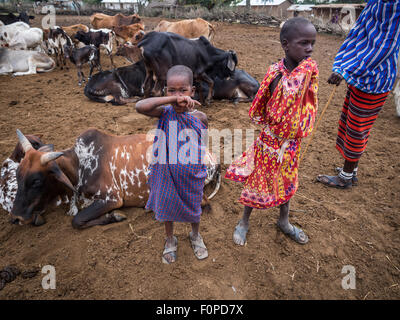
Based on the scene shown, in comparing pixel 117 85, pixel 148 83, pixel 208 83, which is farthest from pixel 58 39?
pixel 208 83

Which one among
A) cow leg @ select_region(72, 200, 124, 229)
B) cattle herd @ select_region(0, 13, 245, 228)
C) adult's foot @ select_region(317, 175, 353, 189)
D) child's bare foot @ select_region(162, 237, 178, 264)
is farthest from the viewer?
adult's foot @ select_region(317, 175, 353, 189)

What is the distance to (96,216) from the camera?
2.62 m

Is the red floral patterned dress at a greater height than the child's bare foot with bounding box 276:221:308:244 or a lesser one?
greater

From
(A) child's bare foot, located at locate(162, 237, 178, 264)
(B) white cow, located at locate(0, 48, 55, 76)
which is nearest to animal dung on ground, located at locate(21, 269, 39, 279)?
(A) child's bare foot, located at locate(162, 237, 178, 264)

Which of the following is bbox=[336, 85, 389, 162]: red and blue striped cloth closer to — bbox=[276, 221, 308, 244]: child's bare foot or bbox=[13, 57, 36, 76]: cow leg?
bbox=[276, 221, 308, 244]: child's bare foot

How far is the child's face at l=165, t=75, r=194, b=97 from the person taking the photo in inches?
67.1

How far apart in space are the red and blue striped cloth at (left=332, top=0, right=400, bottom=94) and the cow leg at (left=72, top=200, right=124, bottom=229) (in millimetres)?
2719

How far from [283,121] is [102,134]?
1.98 m

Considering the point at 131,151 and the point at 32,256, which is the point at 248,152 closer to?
the point at 131,151

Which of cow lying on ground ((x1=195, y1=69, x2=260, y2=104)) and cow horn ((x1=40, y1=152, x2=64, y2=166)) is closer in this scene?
cow horn ((x1=40, y1=152, x2=64, y2=166))

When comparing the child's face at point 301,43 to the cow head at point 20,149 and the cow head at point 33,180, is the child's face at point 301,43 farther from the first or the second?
the cow head at point 20,149

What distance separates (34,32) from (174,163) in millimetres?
10017

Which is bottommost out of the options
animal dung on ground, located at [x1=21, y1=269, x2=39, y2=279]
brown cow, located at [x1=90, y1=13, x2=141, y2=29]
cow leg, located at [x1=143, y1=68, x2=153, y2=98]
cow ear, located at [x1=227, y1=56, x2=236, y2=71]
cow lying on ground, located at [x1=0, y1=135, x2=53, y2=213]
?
animal dung on ground, located at [x1=21, y1=269, x2=39, y2=279]

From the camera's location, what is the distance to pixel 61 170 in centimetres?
256
